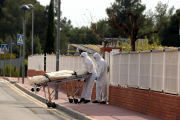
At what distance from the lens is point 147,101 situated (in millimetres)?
10039

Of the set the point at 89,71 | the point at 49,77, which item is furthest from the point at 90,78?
the point at 49,77

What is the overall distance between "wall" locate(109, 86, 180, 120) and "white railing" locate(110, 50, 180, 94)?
0.21 metres

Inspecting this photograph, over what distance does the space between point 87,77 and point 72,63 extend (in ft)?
19.5

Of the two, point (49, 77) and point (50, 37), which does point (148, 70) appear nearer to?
point (49, 77)

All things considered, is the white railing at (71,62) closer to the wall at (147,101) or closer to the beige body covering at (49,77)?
the wall at (147,101)

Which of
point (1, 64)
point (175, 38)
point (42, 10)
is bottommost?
point (1, 64)

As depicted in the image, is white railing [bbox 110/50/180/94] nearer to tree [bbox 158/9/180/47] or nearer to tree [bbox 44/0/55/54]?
tree [bbox 44/0/55/54]

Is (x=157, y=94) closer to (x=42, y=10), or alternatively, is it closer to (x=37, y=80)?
(x=37, y=80)

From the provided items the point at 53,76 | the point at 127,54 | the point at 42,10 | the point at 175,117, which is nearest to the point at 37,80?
the point at 53,76

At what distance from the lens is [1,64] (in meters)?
45.8

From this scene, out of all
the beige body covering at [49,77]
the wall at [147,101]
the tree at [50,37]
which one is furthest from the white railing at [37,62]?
the beige body covering at [49,77]

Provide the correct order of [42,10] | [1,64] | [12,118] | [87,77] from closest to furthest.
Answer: [12,118]
[87,77]
[1,64]
[42,10]

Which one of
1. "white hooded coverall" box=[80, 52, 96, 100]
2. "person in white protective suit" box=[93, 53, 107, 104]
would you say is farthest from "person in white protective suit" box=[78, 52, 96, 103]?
"person in white protective suit" box=[93, 53, 107, 104]

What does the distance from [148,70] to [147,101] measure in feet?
3.27
